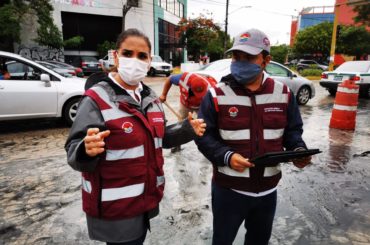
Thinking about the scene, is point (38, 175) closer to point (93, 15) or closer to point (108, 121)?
point (108, 121)

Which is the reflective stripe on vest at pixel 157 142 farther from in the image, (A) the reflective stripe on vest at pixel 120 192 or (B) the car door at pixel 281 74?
(B) the car door at pixel 281 74

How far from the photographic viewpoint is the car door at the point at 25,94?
606 cm

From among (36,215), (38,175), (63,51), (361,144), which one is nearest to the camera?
(36,215)

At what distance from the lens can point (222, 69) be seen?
8547 mm

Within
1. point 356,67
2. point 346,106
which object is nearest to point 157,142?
point 346,106

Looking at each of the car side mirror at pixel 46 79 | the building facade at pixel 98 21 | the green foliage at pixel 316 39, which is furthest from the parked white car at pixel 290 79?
the green foliage at pixel 316 39

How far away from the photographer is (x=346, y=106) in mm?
7004

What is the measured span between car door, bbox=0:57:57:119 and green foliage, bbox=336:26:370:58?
3506 centimetres

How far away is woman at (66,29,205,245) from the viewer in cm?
158

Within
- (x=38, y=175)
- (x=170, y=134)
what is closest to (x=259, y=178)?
(x=170, y=134)

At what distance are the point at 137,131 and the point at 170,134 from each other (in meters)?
0.35

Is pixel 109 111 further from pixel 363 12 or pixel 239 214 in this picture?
pixel 363 12

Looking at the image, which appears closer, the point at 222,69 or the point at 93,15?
the point at 222,69

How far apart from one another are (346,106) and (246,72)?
A: 5993 millimetres
